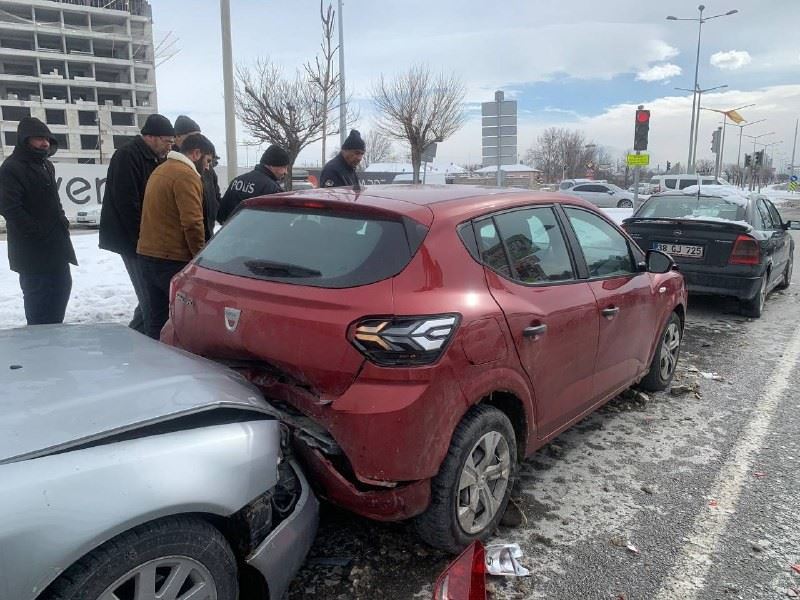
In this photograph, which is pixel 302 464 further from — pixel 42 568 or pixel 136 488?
pixel 42 568

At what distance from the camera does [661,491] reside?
3.38 metres

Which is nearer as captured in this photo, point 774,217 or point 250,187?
point 250,187

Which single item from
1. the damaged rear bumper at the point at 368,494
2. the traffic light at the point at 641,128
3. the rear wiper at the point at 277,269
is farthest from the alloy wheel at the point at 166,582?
the traffic light at the point at 641,128

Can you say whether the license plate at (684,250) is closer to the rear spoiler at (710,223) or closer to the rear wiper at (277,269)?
the rear spoiler at (710,223)

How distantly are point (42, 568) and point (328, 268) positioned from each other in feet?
4.81

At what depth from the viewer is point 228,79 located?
9.85 metres

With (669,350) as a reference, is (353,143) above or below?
above

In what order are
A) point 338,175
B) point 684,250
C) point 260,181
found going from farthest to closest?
point 684,250 → point 338,175 → point 260,181

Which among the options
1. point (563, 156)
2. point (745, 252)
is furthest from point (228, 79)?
point (563, 156)

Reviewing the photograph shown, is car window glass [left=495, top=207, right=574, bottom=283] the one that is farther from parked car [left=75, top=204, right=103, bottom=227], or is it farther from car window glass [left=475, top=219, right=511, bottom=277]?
parked car [left=75, top=204, right=103, bottom=227]

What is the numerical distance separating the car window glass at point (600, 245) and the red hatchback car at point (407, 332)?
21 centimetres

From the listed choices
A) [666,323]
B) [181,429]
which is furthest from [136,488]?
[666,323]

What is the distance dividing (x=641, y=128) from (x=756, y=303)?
6.92m

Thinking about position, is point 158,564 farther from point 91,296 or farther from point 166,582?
point 91,296
